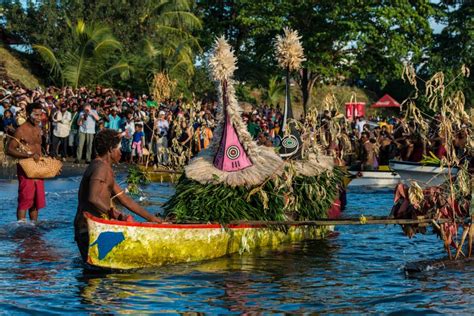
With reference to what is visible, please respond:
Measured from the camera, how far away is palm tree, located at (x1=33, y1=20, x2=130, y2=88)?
34.2m

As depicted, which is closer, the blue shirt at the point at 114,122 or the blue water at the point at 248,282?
the blue water at the point at 248,282

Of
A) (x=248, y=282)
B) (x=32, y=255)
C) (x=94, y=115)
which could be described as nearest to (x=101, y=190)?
(x=248, y=282)

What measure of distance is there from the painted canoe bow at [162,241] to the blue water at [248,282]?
0.54 ft

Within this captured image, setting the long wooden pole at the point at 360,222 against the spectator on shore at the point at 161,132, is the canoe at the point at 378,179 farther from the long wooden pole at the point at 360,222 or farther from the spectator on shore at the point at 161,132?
the long wooden pole at the point at 360,222

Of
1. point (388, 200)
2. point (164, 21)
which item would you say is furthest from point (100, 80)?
point (388, 200)

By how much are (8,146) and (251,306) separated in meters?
5.57

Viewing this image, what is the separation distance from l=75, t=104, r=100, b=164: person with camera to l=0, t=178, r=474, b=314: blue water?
1099 cm

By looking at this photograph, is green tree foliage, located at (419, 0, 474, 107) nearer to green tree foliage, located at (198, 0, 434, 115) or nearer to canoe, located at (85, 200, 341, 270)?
green tree foliage, located at (198, 0, 434, 115)

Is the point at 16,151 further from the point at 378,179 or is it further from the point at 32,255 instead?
the point at 378,179

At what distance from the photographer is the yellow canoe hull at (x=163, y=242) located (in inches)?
392

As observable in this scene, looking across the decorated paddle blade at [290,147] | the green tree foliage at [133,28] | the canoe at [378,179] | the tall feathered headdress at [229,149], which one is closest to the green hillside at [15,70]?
the green tree foliage at [133,28]

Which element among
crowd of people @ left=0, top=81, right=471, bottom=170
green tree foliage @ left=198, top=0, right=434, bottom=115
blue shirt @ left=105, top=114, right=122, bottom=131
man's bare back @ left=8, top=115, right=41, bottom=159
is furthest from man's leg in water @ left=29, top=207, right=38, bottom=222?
green tree foliage @ left=198, top=0, right=434, bottom=115

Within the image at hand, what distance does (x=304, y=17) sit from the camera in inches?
1652

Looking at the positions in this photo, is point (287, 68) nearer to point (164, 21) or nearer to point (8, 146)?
point (8, 146)
